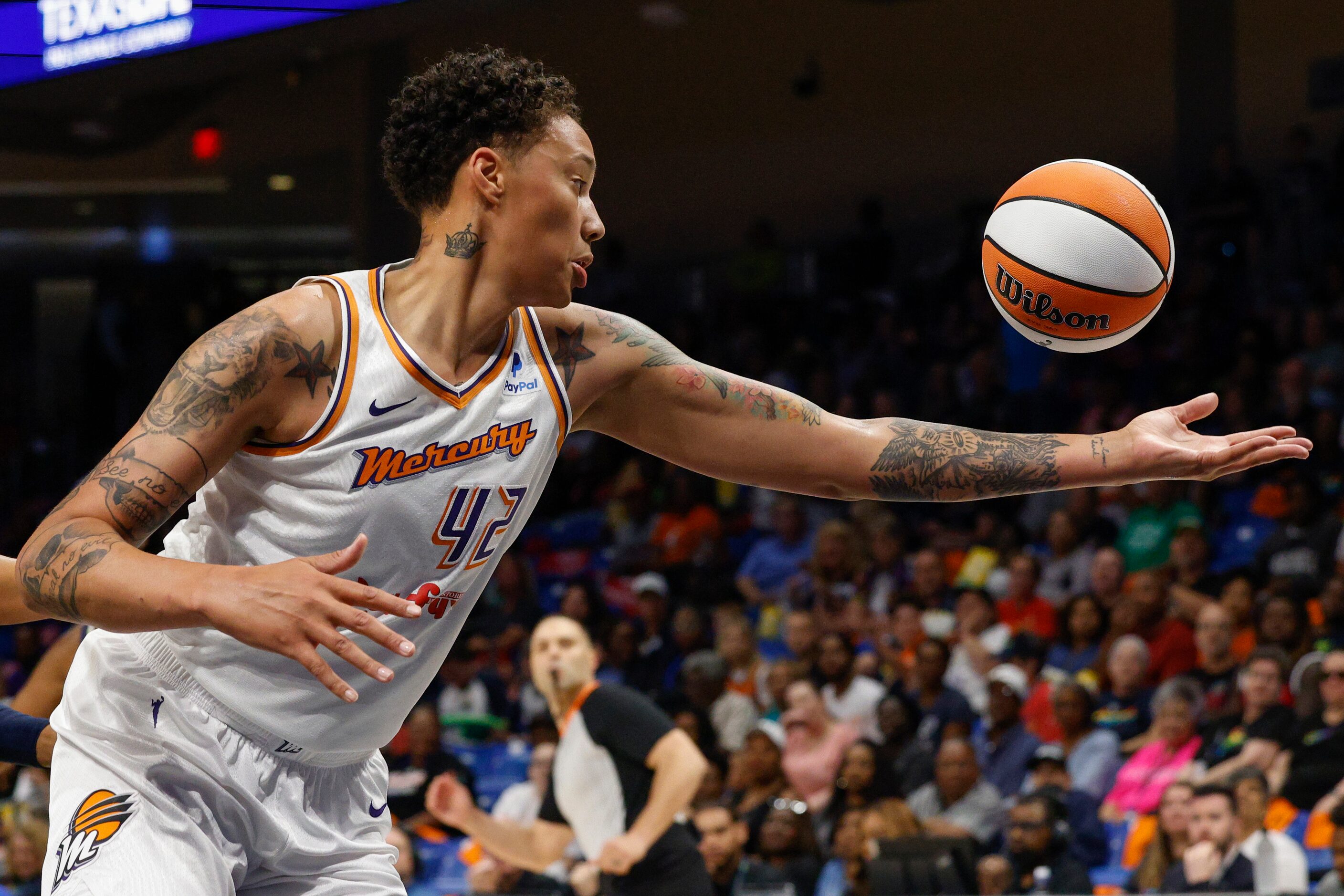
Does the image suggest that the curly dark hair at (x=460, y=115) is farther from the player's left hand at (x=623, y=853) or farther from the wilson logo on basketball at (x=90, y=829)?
the player's left hand at (x=623, y=853)

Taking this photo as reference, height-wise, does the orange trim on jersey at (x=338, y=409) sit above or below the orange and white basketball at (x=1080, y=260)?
below

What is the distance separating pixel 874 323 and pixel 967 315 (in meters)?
1.03

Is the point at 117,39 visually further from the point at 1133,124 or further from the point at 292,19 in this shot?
the point at 1133,124

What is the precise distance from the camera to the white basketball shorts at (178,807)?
226 cm

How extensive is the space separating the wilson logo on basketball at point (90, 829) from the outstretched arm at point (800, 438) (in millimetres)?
1058

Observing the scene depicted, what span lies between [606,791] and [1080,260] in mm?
3209

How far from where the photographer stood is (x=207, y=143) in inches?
609

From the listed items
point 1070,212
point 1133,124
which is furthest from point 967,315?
point 1070,212

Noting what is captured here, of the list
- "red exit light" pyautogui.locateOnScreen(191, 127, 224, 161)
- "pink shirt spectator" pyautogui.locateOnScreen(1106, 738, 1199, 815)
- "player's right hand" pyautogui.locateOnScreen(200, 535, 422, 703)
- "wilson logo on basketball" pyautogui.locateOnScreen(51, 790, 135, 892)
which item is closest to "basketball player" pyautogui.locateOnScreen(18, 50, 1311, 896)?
"wilson logo on basketball" pyautogui.locateOnScreen(51, 790, 135, 892)

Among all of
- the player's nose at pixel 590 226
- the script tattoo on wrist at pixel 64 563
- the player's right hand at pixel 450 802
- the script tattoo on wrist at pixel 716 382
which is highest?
the player's nose at pixel 590 226

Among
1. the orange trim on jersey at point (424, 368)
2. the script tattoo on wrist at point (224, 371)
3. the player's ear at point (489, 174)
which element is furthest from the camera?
the player's ear at point (489, 174)

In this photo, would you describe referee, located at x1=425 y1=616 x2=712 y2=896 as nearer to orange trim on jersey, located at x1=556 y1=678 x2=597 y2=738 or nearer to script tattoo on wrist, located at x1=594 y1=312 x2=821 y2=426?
orange trim on jersey, located at x1=556 y1=678 x2=597 y2=738

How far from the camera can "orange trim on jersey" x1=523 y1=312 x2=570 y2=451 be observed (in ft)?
8.71

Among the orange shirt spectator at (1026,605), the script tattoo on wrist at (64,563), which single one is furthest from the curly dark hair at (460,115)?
the orange shirt spectator at (1026,605)
